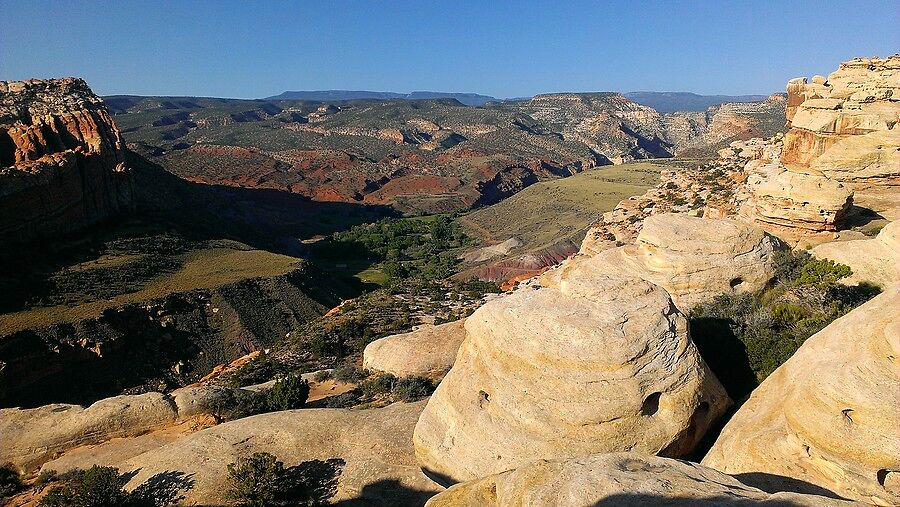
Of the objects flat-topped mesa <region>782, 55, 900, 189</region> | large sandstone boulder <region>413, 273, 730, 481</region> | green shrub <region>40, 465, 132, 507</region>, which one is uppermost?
flat-topped mesa <region>782, 55, 900, 189</region>

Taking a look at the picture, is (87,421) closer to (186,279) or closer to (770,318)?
(770,318)

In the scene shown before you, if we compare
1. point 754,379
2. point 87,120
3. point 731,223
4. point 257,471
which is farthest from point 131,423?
point 87,120

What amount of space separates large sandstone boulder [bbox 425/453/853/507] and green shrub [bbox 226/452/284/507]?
19.7 feet

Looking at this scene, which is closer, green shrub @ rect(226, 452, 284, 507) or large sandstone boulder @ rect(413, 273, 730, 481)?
large sandstone boulder @ rect(413, 273, 730, 481)

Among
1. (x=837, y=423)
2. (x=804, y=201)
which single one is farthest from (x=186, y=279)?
(x=837, y=423)

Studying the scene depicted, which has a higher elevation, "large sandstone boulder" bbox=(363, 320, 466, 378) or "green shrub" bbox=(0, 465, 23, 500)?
"large sandstone boulder" bbox=(363, 320, 466, 378)

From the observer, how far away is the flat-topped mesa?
2588 centimetres

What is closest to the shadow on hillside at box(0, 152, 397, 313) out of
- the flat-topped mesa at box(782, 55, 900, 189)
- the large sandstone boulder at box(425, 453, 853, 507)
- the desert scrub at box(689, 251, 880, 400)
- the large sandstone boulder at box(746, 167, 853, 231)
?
the large sandstone boulder at box(425, 453, 853, 507)

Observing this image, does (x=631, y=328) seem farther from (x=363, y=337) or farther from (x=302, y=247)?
(x=302, y=247)

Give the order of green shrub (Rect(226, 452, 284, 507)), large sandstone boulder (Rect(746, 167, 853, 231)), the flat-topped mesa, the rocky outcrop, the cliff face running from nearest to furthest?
1. green shrub (Rect(226, 452, 284, 507))
2. the rocky outcrop
3. large sandstone boulder (Rect(746, 167, 853, 231))
4. the flat-topped mesa
5. the cliff face

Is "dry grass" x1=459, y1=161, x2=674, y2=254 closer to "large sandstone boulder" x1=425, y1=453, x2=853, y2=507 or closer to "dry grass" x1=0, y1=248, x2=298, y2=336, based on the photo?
"dry grass" x1=0, y1=248, x2=298, y2=336

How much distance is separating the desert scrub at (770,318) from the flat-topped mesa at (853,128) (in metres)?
7.90

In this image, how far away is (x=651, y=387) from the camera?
444 inches

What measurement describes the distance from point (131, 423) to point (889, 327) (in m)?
21.8
